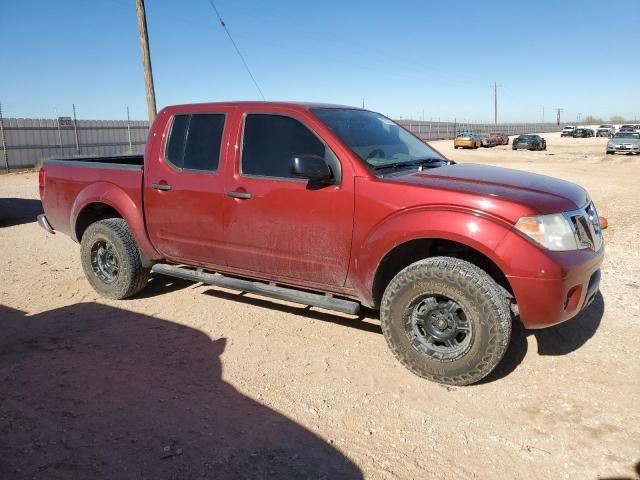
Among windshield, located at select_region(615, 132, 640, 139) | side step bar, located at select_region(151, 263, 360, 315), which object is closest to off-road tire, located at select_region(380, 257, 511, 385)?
side step bar, located at select_region(151, 263, 360, 315)

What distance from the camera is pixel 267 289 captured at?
436 centimetres

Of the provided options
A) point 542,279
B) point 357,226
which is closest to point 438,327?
point 542,279

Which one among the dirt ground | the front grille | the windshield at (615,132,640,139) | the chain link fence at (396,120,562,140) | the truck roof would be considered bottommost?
the dirt ground

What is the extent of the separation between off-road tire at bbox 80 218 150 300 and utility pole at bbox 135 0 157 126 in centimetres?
1016

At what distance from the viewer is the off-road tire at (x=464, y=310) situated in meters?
3.38

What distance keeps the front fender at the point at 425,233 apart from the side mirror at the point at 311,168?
0.54 metres

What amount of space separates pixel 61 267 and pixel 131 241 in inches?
79.7

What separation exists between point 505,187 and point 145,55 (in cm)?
1325

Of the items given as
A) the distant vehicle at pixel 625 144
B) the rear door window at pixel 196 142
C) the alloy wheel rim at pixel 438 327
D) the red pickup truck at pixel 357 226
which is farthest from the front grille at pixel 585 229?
the distant vehicle at pixel 625 144

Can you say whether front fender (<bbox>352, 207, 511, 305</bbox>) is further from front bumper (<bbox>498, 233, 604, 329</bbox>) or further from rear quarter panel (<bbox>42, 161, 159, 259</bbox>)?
rear quarter panel (<bbox>42, 161, 159, 259</bbox>)

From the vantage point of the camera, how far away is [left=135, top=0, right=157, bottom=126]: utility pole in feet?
47.0

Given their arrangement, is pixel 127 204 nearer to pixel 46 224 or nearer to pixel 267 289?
pixel 46 224

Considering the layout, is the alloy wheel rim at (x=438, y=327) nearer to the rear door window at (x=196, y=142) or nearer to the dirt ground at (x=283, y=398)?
the dirt ground at (x=283, y=398)

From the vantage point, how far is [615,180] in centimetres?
1630
